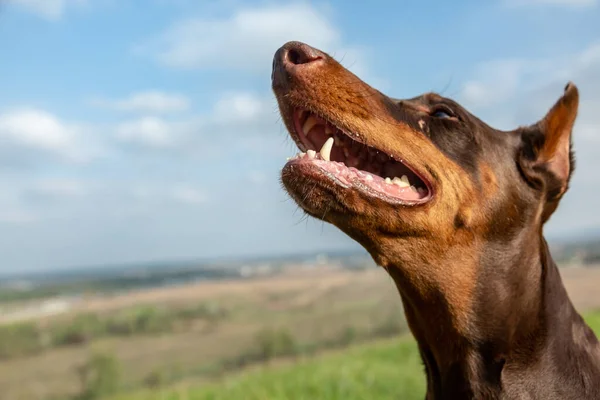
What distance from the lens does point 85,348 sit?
3572 cm

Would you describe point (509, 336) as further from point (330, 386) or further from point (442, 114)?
point (330, 386)

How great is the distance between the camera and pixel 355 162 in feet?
11.7

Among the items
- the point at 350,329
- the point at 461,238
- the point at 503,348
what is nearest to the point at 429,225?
the point at 461,238

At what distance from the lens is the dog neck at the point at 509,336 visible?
3.27 m

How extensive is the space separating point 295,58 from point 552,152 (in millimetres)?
1762

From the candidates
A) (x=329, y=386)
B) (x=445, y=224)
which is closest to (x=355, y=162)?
(x=445, y=224)

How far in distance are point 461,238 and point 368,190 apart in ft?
2.15

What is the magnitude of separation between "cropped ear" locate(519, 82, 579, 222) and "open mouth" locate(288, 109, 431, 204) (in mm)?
813

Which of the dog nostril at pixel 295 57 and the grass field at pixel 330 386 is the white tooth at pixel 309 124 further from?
the grass field at pixel 330 386

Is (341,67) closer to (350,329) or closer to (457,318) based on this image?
(457,318)

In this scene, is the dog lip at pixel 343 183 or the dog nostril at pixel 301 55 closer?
the dog lip at pixel 343 183

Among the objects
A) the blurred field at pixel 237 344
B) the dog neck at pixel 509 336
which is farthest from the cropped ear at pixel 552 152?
the blurred field at pixel 237 344

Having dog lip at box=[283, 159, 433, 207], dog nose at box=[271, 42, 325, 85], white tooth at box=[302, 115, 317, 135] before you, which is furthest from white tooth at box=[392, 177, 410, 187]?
dog nose at box=[271, 42, 325, 85]

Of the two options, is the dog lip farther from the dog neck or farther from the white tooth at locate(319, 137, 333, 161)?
the dog neck
